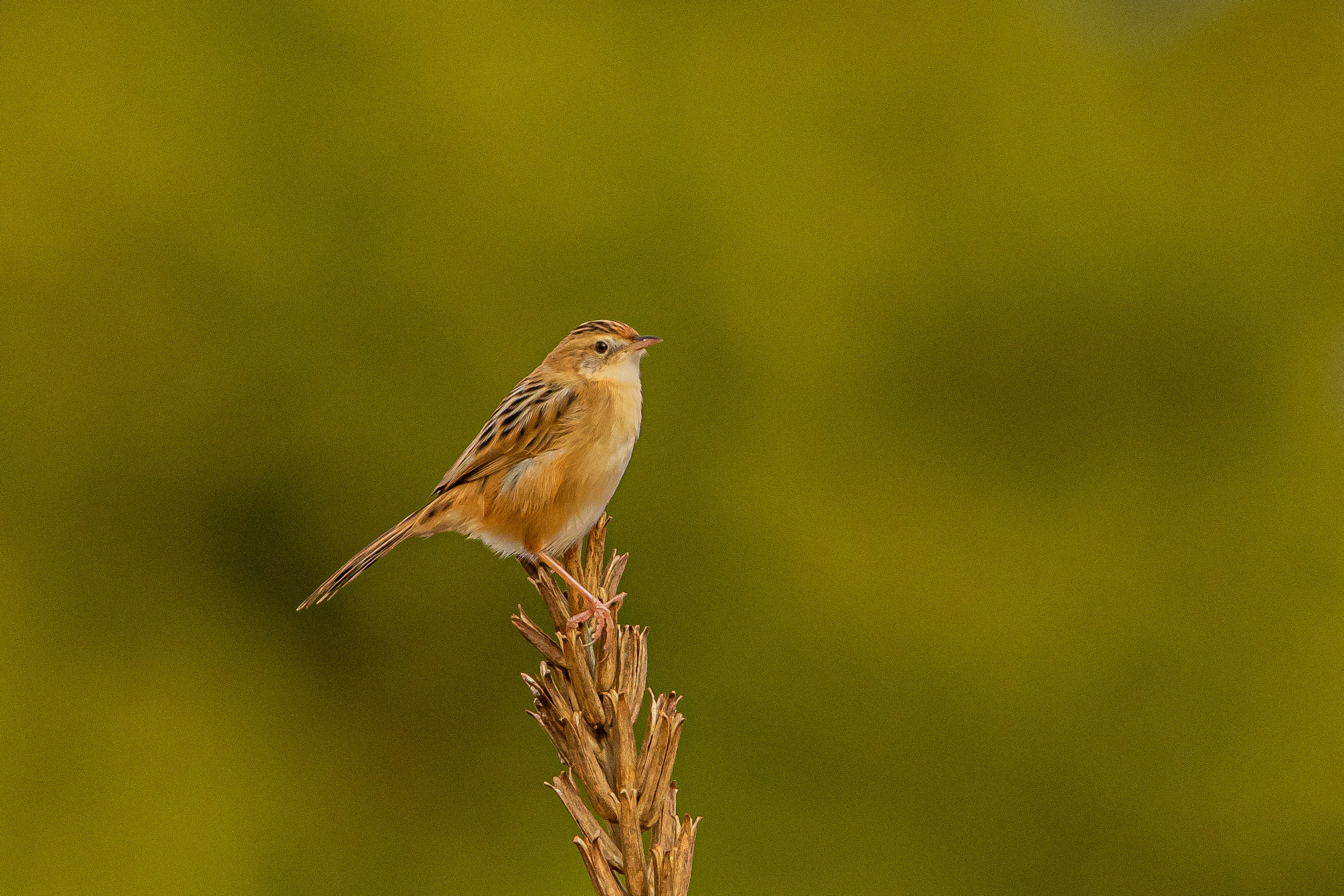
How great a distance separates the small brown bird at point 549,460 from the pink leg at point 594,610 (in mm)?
560

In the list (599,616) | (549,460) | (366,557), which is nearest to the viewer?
(599,616)

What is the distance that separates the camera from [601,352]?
4.42 metres

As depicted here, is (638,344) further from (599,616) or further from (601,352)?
(599,616)

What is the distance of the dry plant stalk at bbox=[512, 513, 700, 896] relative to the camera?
1846 mm

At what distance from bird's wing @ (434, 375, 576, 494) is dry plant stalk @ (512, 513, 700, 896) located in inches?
56.3

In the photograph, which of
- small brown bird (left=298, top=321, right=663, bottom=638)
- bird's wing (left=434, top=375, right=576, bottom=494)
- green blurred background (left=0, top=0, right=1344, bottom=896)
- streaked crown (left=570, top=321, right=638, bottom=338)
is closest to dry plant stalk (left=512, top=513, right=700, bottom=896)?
small brown bird (left=298, top=321, right=663, bottom=638)

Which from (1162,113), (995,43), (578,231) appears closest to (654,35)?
(578,231)

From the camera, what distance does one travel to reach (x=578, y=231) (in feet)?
38.6

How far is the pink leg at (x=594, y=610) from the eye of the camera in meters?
2.28

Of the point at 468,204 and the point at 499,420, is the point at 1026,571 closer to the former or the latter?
the point at 468,204

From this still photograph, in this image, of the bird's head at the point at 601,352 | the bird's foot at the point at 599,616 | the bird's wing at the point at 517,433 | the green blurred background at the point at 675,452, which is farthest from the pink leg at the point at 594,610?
the green blurred background at the point at 675,452

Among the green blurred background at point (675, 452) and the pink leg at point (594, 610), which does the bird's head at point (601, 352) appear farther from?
the green blurred background at point (675, 452)

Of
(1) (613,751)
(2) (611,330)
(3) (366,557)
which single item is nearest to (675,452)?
(2) (611,330)

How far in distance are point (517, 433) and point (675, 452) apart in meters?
7.19
